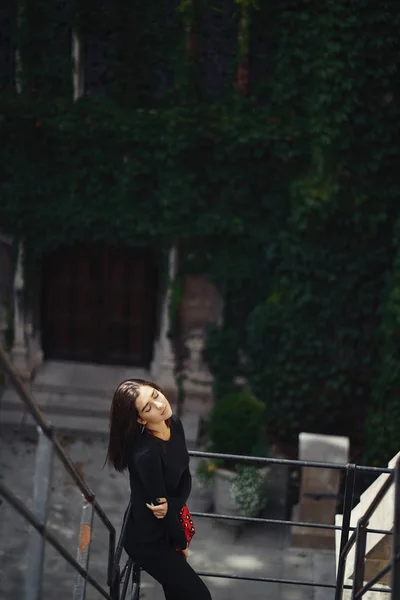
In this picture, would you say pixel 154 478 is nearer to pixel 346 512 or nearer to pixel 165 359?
pixel 346 512

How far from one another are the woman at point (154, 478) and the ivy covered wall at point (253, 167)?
216 inches

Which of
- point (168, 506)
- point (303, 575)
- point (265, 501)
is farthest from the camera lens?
point (265, 501)

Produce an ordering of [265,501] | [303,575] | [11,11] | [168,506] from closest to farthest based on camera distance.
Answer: [168,506]
[303,575]
[265,501]
[11,11]

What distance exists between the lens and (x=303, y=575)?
7.90m

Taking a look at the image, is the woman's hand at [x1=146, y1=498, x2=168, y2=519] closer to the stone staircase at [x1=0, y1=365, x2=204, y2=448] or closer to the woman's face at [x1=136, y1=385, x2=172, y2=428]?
the woman's face at [x1=136, y1=385, x2=172, y2=428]

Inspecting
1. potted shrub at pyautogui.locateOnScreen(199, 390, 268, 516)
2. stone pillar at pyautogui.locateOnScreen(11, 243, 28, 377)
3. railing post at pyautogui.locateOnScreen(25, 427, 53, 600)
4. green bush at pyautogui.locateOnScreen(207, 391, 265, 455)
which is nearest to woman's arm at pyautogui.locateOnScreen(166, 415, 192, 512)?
railing post at pyautogui.locateOnScreen(25, 427, 53, 600)

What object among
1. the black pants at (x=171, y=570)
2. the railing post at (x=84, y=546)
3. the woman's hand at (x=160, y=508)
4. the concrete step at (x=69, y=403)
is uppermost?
the woman's hand at (x=160, y=508)

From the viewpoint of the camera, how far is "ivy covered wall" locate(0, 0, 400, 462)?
30.1 feet

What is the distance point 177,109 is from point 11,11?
2.26m

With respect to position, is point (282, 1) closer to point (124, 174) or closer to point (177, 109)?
point (177, 109)

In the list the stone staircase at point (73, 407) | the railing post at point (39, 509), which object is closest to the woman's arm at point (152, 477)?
the railing post at point (39, 509)

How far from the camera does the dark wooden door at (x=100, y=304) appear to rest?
10789 mm

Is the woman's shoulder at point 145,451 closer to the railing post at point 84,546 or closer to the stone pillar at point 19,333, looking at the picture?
the railing post at point 84,546

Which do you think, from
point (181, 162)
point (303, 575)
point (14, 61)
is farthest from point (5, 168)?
point (303, 575)
